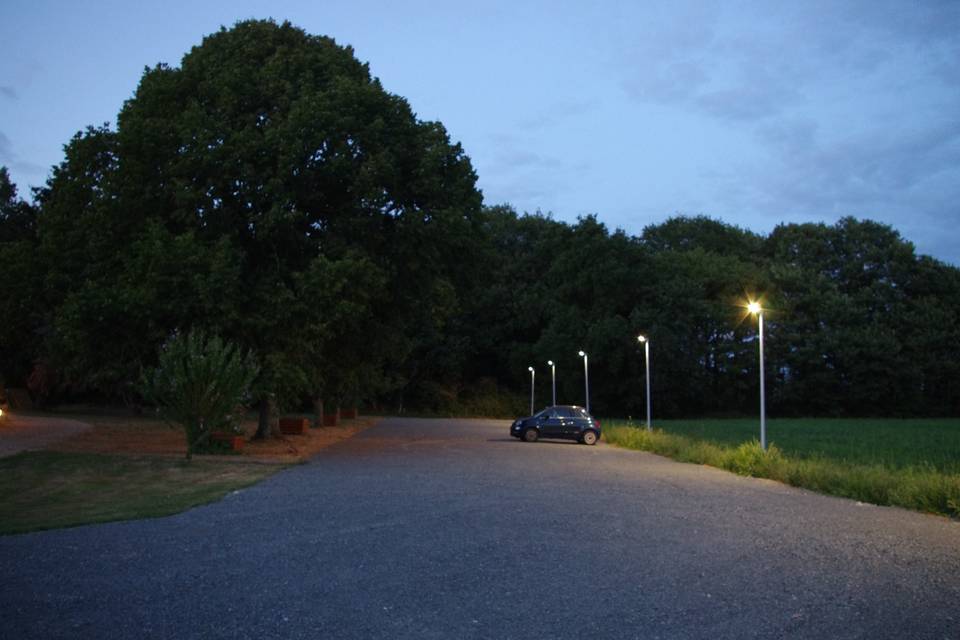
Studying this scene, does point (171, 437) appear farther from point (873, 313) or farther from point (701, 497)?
point (873, 313)

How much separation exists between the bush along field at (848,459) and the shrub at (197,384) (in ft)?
42.7

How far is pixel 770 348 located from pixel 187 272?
53846mm

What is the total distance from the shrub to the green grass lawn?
113cm

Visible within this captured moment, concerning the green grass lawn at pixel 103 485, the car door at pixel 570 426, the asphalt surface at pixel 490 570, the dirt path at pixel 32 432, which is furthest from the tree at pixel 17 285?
the car door at pixel 570 426

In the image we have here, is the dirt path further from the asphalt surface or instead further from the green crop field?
the green crop field

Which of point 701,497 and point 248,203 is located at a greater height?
point 248,203

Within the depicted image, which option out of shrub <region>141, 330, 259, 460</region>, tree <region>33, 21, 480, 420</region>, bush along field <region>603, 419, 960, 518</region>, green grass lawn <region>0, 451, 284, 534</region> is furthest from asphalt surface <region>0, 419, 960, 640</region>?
tree <region>33, 21, 480, 420</region>

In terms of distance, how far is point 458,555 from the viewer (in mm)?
9000

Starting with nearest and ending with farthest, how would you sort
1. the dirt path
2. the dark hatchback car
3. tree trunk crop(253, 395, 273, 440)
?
the dirt path → tree trunk crop(253, 395, 273, 440) → the dark hatchback car

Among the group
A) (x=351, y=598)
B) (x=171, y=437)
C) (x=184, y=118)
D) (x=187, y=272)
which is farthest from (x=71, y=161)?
(x=351, y=598)

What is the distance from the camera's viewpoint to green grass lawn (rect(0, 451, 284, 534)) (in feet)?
39.2

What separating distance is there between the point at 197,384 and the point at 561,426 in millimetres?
17928

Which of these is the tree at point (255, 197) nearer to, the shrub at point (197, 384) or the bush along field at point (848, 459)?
the shrub at point (197, 384)

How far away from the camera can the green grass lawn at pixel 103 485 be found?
12.0m
